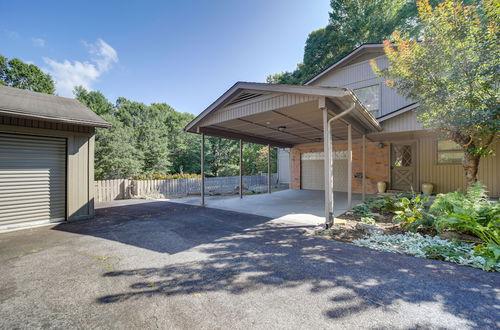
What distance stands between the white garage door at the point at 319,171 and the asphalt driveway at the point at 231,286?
25.4 ft

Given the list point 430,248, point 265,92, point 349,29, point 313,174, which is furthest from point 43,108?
point 349,29

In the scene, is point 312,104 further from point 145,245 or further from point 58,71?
point 58,71

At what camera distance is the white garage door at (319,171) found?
10.7 metres

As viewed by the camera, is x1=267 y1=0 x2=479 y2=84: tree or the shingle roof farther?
x1=267 y1=0 x2=479 y2=84: tree

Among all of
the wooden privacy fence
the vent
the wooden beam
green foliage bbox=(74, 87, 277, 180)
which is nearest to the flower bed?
the vent

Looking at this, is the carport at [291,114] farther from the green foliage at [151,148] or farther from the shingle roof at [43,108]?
the green foliage at [151,148]

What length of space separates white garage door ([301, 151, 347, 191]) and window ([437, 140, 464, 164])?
11.7ft

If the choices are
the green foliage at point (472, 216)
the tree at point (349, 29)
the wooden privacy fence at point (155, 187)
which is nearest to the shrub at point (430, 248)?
the green foliage at point (472, 216)

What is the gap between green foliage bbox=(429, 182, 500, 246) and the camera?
3.43m

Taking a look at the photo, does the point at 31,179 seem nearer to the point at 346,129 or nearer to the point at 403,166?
the point at 346,129

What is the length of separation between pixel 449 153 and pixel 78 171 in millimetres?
12237

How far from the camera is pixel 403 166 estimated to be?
8883 mm

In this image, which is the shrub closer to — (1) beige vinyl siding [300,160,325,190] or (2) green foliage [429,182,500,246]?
(2) green foliage [429,182,500,246]

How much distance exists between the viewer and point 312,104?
5.09 meters
